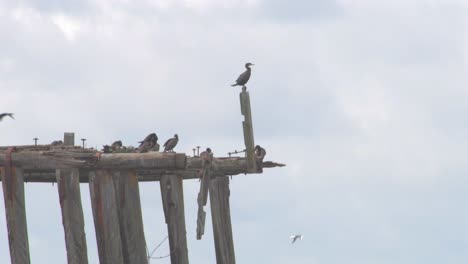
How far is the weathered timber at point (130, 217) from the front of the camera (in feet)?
106

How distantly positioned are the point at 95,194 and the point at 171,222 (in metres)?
3.07

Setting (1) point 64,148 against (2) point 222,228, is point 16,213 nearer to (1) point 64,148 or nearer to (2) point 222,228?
(1) point 64,148

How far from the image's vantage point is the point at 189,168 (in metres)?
34.3

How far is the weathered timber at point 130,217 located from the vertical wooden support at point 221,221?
3.81 metres

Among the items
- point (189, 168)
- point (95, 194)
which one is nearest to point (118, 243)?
point (95, 194)

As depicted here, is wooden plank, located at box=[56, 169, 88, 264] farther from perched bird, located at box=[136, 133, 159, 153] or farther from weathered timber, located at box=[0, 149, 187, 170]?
perched bird, located at box=[136, 133, 159, 153]

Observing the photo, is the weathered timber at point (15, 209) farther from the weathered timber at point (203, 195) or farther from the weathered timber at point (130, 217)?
the weathered timber at point (203, 195)

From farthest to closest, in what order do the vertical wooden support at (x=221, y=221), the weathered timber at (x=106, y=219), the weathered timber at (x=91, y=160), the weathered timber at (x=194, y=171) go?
the vertical wooden support at (x=221, y=221)
the weathered timber at (x=194, y=171)
the weathered timber at (x=106, y=219)
the weathered timber at (x=91, y=160)

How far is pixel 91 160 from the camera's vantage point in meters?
31.0

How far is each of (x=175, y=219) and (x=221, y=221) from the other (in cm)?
190

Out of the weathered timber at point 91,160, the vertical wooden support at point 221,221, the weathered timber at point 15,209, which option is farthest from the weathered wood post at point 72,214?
the vertical wooden support at point 221,221

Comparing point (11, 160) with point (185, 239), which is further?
point (185, 239)

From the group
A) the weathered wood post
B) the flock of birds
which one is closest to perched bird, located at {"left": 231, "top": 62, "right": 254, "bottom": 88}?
the flock of birds

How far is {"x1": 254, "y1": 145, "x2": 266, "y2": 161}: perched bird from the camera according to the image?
114ft
